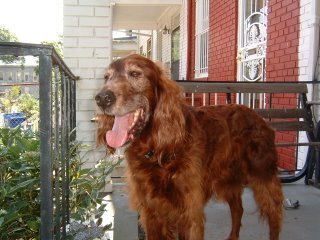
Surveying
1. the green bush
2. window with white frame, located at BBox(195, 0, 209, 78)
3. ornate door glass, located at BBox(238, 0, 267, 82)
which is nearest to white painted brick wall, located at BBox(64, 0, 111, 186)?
the green bush

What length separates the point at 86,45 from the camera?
4.52 meters

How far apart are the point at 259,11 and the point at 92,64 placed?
339 centimetres

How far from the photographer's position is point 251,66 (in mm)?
6898

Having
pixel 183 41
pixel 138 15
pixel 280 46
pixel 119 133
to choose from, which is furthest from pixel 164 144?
pixel 138 15

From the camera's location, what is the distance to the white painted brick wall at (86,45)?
448 cm

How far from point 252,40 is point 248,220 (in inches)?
163

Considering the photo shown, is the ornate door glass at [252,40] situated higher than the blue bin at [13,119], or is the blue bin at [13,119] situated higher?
the ornate door glass at [252,40]

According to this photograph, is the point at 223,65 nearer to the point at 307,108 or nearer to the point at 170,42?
the point at 307,108

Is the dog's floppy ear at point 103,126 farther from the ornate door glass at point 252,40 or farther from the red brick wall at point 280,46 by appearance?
the ornate door glass at point 252,40

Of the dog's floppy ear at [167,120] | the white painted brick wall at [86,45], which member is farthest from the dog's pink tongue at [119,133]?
the white painted brick wall at [86,45]

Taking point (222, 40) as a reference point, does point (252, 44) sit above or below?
below

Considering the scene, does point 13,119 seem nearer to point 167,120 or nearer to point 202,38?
point 202,38

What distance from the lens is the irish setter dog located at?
216 cm

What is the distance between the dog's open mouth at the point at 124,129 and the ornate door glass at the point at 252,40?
4591 mm
